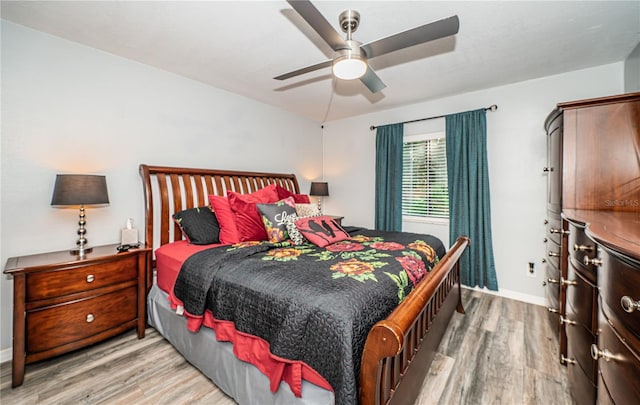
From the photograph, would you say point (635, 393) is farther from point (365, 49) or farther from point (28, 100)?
point (28, 100)

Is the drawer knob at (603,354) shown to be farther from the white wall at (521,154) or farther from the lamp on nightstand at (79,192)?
the lamp on nightstand at (79,192)

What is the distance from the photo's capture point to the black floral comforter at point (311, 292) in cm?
110

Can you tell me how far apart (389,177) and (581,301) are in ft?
9.10

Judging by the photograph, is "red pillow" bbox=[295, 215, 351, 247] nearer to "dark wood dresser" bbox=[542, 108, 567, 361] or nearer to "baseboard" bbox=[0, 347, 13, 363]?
"dark wood dresser" bbox=[542, 108, 567, 361]

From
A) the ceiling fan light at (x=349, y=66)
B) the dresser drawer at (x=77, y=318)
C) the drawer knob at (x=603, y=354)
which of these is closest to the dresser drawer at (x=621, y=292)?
the drawer knob at (x=603, y=354)

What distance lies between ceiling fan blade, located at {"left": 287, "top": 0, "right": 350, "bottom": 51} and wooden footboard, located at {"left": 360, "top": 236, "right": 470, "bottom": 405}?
60.7 inches

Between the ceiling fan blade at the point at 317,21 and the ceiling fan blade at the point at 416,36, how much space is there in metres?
0.18

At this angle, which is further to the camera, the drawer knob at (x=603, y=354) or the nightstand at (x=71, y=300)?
the nightstand at (x=71, y=300)

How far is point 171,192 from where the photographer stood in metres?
2.81

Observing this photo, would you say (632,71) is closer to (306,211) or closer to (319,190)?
(306,211)

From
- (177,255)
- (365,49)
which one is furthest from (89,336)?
(365,49)

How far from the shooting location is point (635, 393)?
744 millimetres

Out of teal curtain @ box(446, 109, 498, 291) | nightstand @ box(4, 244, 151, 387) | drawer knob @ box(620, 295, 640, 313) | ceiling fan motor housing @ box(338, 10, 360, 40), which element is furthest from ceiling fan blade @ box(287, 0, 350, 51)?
teal curtain @ box(446, 109, 498, 291)

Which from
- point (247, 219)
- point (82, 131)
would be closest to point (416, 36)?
point (247, 219)
